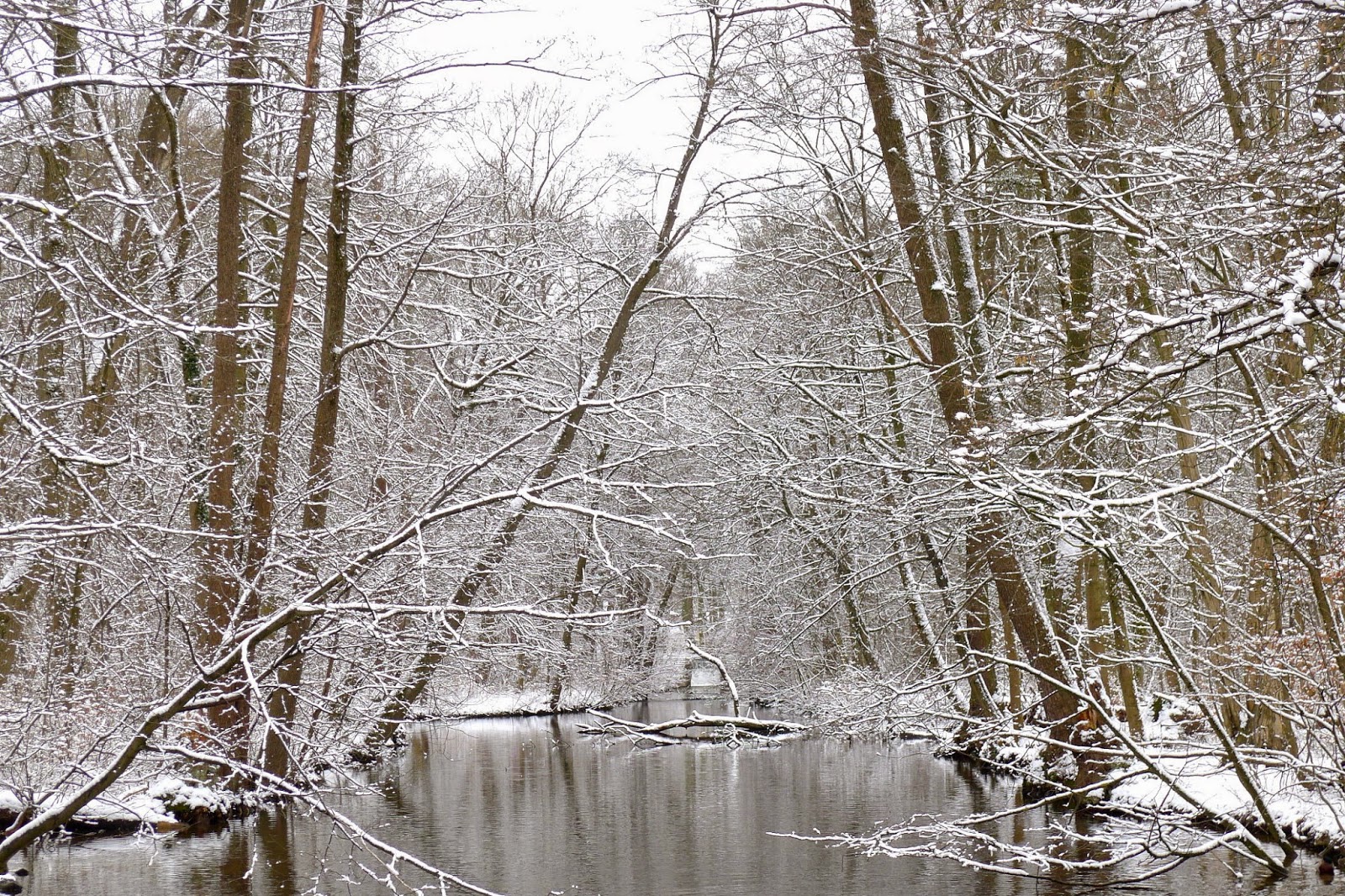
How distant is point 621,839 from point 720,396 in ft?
28.7

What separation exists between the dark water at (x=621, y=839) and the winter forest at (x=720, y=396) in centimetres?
43

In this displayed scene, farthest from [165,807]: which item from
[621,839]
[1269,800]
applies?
[1269,800]

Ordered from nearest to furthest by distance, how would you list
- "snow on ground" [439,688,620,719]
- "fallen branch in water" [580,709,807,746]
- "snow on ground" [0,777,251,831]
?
1. "snow on ground" [0,777,251,831]
2. "fallen branch in water" [580,709,807,746]
3. "snow on ground" [439,688,620,719]

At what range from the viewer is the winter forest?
677 cm

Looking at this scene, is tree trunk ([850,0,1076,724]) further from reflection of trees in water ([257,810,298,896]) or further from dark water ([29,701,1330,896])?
reflection of trees in water ([257,810,298,896])

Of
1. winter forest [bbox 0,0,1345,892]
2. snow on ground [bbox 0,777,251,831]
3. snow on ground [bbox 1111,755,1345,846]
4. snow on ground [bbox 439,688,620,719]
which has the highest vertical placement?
winter forest [bbox 0,0,1345,892]

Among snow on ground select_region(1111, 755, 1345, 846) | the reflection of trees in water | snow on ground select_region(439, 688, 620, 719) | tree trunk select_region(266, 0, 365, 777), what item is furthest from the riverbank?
snow on ground select_region(439, 688, 620, 719)

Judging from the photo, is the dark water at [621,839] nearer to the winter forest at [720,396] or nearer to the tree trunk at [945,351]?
the winter forest at [720,396]

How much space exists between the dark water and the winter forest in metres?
0.43

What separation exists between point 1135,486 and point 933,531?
177 inches

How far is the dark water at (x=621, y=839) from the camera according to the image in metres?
10.2

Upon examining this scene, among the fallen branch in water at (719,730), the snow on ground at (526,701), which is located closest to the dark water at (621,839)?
the fallen branch in water at (719,730)

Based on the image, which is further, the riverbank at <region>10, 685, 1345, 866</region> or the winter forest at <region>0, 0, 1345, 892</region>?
the riverbank at <region>10, 685, 1345, 866</region>

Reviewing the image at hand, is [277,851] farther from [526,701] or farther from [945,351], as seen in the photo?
[526,701]
